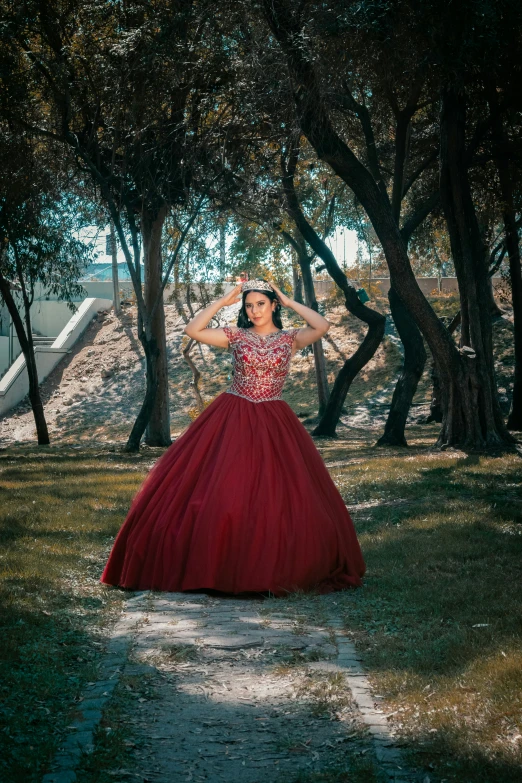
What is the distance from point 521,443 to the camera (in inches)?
566

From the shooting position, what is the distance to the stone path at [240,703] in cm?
329

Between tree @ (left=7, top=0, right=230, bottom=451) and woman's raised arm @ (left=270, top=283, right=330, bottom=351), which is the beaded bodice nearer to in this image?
woman's raised arm @ (left=270, top=283, right=330, bottom=351)

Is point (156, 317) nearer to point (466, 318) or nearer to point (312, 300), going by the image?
point (312, 300)

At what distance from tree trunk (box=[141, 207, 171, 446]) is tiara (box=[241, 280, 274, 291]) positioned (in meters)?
11.2

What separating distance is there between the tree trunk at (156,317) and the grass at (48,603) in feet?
21.5

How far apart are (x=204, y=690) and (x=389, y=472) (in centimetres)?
821

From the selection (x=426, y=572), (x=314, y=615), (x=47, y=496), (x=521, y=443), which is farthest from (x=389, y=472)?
(x=314, y=615)

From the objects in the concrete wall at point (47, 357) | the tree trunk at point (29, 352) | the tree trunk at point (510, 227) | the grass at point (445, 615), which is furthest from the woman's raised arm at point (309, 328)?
the concrete wall at point (47, 357)

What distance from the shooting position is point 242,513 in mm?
5875

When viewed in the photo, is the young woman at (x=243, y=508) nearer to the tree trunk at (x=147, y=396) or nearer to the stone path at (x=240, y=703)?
the stone path at (x=240, y=703)

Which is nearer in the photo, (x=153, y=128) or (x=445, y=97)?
(x=445, y=97)

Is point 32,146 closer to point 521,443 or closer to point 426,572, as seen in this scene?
point 521,443

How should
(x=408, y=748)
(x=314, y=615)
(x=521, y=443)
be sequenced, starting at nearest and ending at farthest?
(x=408, y=748)
(x=314, y=615)
(x=521, y=443)

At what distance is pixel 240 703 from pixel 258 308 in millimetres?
3268
